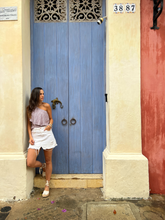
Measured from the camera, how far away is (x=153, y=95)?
2.61m

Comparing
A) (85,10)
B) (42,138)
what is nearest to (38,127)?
(42,138)

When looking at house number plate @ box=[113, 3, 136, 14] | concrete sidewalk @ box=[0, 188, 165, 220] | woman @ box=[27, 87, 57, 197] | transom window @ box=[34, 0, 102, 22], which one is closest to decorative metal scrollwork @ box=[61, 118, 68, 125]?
woman @ box=[27, 87, 57, 197]

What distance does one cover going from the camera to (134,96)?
2.54 metres

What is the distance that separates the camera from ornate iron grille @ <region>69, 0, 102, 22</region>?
2918 millimetres

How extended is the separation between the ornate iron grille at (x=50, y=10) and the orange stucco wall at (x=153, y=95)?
1.40 m

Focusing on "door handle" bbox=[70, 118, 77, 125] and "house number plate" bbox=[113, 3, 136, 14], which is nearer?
"house number plate" bbox=[113, 3, 136, 14]

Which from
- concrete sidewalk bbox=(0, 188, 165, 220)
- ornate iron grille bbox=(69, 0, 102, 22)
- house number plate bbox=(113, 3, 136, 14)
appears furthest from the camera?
ornate iron grille bbox=(69, 0, 102, 22)

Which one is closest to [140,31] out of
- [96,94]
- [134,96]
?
[134,96]

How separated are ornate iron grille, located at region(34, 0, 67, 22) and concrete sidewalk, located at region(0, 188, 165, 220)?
311cm

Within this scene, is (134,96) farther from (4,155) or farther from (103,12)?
(4,155)

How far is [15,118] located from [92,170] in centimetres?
166

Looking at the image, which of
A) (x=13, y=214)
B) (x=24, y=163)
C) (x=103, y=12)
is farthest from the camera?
(x=103, y=12)

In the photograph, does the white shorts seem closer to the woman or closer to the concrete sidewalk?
the woman

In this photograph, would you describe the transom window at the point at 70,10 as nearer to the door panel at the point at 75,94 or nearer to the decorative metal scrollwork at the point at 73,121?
the door panel at the point at 75,94
